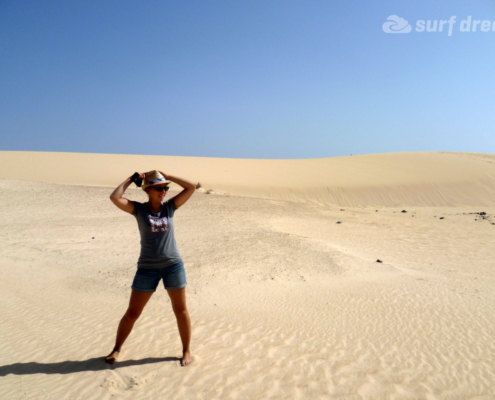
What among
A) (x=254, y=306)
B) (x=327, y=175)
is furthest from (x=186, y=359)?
(x=327, y=175)

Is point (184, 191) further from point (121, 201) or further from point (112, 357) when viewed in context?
point (112, 357)

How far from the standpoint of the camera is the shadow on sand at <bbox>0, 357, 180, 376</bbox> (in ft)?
13.0

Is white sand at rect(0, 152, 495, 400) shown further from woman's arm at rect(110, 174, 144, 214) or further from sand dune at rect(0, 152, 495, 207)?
sand dune at rect(0, 152, 495, 207)

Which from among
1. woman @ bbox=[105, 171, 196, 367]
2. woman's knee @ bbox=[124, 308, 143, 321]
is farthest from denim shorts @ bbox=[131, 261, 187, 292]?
woman's knee @ bbox=[124, 308, 143, 321]

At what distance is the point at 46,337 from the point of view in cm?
486

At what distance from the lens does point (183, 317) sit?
3.96 m

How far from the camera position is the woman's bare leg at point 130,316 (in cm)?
382

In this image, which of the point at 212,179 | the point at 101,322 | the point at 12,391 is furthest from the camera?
the point at 212,179

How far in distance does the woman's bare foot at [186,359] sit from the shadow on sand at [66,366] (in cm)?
24

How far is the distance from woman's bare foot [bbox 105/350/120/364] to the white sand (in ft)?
0.22

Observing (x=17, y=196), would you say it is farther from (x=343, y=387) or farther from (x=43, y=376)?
(x=343, y=387)

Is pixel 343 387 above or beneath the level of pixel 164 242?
beneath

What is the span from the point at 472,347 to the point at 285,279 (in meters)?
3.61

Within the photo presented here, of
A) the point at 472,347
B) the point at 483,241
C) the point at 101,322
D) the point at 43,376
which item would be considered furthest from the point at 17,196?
the point at 483,241
